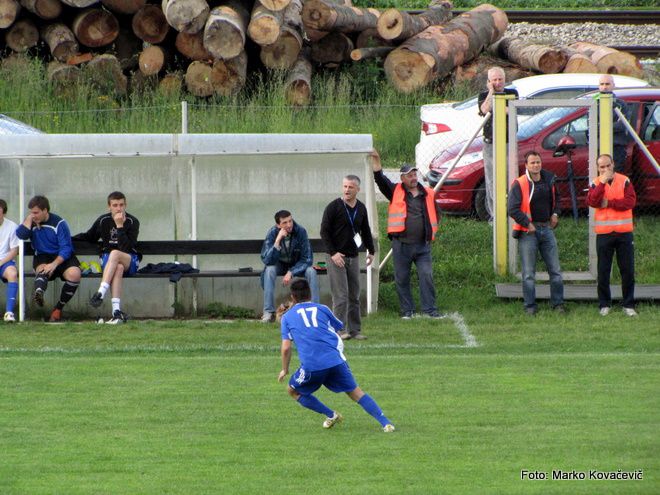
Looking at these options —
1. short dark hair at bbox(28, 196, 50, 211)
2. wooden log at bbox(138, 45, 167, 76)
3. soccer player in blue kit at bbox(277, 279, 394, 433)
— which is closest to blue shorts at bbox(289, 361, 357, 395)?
soccer player in blue kit at bbox(277, 279, 394, 433)

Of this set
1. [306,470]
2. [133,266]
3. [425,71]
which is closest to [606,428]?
[306,470]

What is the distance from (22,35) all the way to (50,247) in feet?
27.4

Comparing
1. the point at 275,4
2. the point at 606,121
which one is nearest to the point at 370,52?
the point at 275,4

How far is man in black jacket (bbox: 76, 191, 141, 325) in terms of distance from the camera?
14477mm

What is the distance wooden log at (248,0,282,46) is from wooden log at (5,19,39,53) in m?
4.08

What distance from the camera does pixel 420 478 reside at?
7703mm

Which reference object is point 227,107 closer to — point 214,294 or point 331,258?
point 214,294

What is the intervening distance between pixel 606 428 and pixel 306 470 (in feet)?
8.04

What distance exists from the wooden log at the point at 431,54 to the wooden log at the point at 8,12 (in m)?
6.88

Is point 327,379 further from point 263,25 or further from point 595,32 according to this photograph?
point 595,32

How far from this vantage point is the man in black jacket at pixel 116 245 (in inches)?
570

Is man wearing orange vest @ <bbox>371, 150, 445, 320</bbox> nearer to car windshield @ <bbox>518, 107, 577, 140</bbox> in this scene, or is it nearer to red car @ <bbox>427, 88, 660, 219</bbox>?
red car @ <bbox>427, 88, 660, 219</bbox>

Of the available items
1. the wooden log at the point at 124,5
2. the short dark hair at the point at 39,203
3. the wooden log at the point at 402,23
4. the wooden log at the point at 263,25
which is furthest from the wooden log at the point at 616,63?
the short dark hair at the point at 39,203

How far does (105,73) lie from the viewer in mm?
21922
